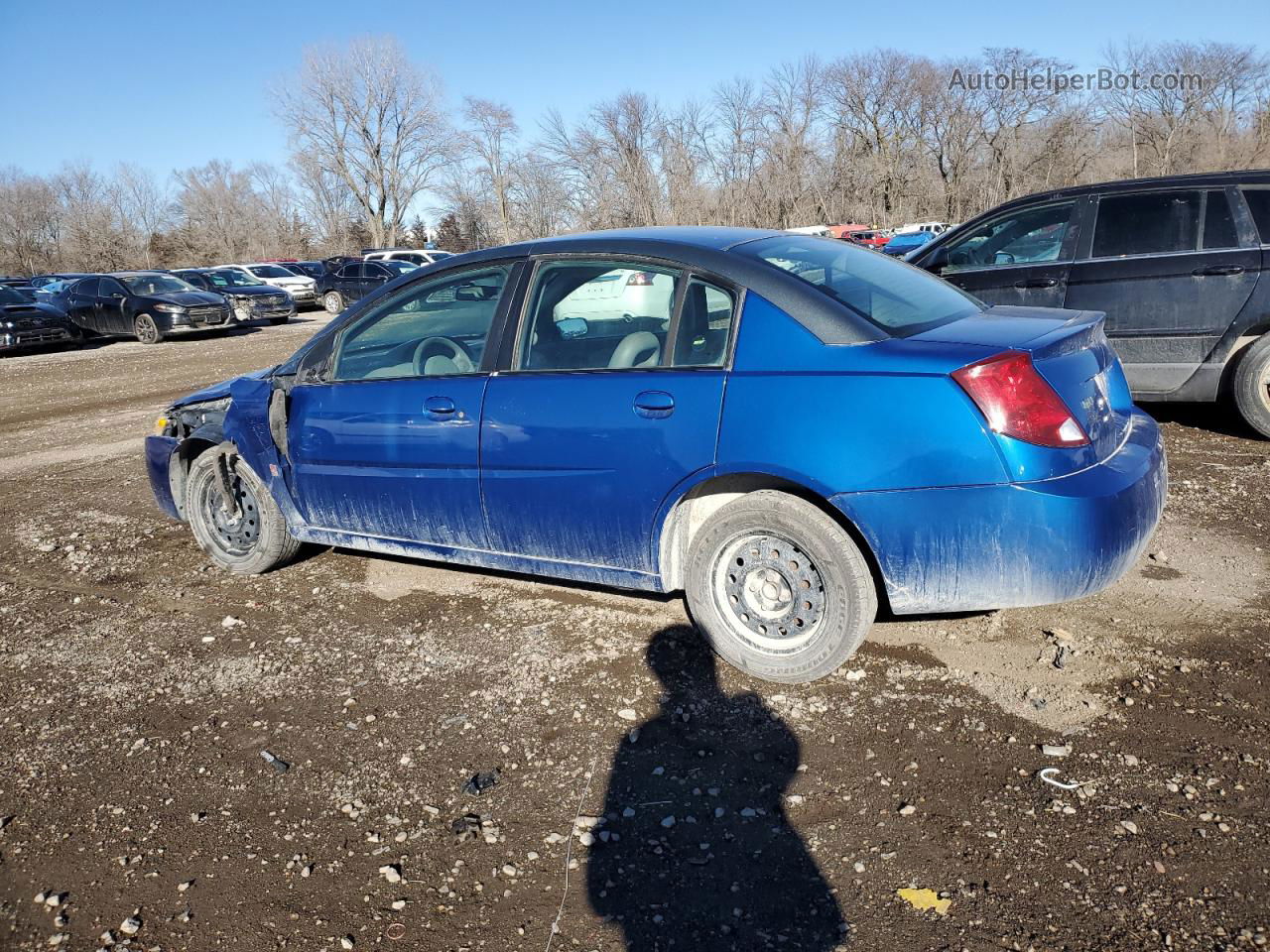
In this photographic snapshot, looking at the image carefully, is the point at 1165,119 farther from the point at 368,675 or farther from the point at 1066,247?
the point at 368,675

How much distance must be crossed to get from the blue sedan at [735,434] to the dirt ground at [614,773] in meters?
0.41

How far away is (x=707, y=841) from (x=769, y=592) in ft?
3.53

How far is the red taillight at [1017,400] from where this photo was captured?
9.82ft

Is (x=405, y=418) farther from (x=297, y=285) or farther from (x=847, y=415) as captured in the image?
(x=297, y=285)

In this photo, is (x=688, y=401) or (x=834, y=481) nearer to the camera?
(x=834, y=481)

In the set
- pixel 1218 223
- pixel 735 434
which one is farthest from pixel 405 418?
pixel 1218 223

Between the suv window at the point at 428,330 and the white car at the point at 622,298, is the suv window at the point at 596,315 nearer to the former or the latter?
the white car at the point at 622,298

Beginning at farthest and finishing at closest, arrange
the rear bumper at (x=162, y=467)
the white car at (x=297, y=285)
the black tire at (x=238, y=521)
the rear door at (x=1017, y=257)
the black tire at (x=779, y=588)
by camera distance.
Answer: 1. the white car at (x=297, y=285)
2. the rear door at (x=1017, y=257)
3. the rear bumper at (x=162, y=467)
4. the black tire at (x=238, y=521)
5. the black tire at (x=779, y=588)

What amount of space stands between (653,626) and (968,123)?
6394 centimetres

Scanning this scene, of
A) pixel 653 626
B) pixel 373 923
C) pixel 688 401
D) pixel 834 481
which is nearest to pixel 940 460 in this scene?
pixel 834 481

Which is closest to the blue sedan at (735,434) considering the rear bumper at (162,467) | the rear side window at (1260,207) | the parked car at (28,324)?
the rear bumper at (162,467)

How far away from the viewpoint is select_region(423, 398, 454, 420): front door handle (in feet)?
12.9

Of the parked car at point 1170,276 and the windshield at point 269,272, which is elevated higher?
the windshield at point 269,272

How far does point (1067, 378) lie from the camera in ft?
10.4
